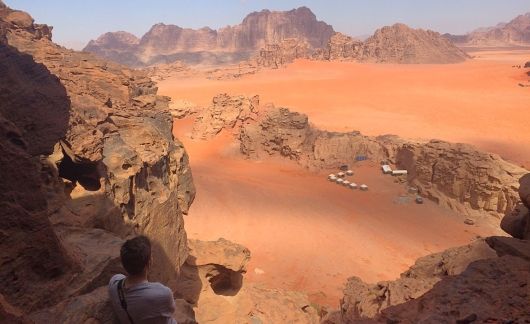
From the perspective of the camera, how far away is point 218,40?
9019 centimetres

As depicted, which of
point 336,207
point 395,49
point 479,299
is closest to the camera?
point 479,299

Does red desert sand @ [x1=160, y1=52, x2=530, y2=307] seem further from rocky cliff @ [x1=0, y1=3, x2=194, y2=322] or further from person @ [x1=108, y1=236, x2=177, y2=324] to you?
person @ [x1=108, y1=236, x2=177, y2=324]

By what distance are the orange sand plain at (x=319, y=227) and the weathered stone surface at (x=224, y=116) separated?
5181 mm

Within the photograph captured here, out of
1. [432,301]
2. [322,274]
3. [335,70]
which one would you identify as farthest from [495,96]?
[432,301]

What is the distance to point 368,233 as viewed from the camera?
33.8ft

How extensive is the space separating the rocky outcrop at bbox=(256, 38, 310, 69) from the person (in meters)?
50.4

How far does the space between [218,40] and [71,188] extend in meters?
90.1

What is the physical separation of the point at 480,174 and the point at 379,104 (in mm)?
18793

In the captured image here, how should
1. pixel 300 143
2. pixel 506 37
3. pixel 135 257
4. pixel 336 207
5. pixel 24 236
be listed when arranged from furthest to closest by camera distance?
pixel 506 37
pixel 300 143
pixel 336 207
pixel 24 236
pixel 135 257

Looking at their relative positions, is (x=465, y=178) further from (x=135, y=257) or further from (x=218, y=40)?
(x=218, y=40)

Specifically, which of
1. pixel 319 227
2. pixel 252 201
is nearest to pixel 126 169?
pixel 319 227

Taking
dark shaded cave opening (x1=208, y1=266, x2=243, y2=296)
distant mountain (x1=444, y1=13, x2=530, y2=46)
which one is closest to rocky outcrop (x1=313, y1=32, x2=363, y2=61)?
dark shaded cave opening (x1=208, y1=266, x2=243, y2=296)

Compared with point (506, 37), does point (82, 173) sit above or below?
below

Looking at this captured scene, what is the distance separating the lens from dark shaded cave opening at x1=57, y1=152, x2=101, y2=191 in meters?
4.86
